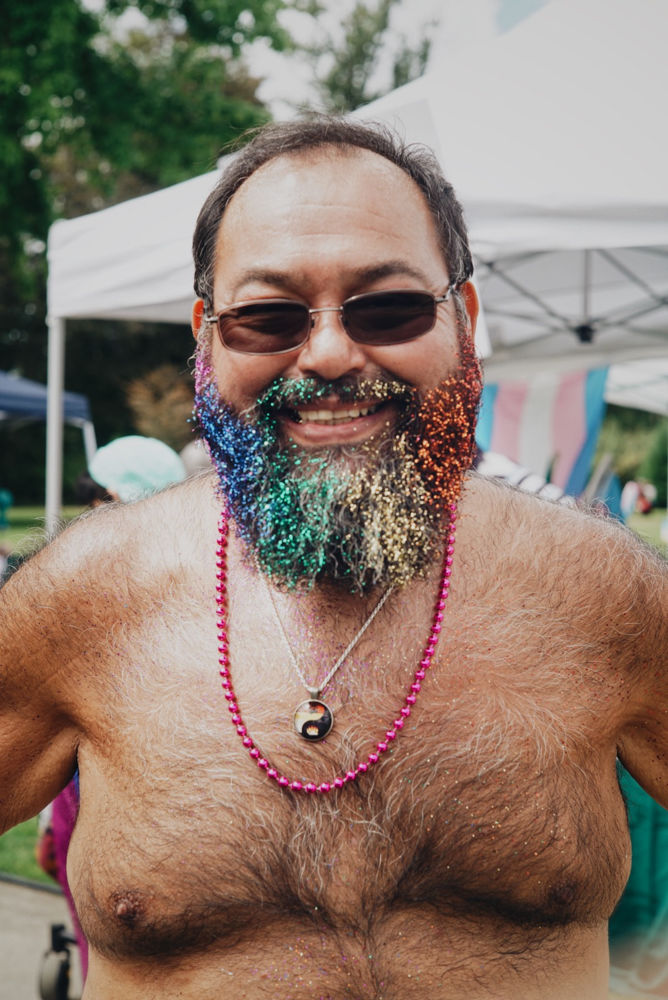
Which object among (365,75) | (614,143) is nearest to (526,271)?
(614,143)

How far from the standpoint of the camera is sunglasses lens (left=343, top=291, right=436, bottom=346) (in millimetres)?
1384

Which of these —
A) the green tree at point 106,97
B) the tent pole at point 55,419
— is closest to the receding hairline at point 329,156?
the tent pole at point 55,419

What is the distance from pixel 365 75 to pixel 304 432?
30.5 m

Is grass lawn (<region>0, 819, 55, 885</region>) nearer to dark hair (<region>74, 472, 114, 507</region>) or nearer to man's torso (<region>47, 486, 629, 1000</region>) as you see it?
dark hair (<region>74, 472, 114, 507</region>)

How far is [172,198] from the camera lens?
3.55 metres

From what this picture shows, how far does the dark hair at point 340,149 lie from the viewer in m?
1.54

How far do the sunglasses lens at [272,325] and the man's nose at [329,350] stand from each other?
0.8 inches

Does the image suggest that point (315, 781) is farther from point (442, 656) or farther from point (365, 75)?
point (365, 75)

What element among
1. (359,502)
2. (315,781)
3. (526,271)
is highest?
(359,502)

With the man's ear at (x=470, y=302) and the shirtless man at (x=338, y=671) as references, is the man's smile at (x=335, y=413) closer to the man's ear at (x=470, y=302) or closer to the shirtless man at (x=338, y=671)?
the shirtless man at (x=338, y=671)

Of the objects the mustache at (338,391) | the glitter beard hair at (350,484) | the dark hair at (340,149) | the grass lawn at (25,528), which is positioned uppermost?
the dark hair at (340,149)

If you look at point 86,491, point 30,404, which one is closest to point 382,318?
point 86,491

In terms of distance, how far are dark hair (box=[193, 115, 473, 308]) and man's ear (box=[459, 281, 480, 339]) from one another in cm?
3

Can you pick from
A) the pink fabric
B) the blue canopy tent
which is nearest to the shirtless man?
the pink fabric
